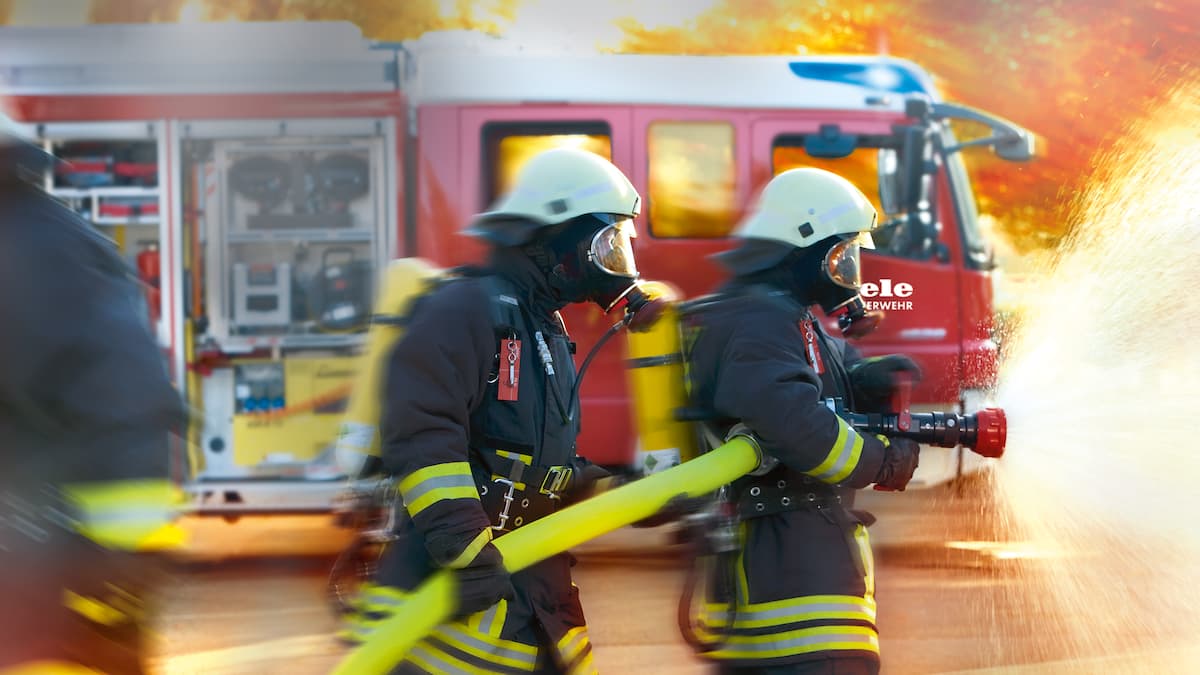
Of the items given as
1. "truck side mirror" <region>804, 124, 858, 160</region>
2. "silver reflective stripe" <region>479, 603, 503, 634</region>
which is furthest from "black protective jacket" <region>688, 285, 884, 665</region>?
"truck side mirror" <region>804, 124, 858, 160</region>

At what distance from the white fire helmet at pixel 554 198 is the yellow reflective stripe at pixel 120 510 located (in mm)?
1171

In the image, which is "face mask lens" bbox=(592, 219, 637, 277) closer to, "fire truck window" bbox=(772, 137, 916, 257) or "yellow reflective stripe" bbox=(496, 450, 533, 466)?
"yellow reflective stripe" bbox=(496, 450, 533, 466)

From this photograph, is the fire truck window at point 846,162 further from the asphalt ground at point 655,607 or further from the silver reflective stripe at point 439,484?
the silver reflective stripe at point 439,484

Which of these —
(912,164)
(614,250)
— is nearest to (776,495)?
(614,250)

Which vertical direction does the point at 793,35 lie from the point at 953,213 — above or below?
above

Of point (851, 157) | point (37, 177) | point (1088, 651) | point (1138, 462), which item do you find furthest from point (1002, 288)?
point (37, 177)

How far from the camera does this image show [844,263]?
331cm

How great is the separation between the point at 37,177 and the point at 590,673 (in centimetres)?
149

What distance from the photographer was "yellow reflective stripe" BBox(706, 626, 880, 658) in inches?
117

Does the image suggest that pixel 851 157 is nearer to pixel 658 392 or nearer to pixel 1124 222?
pixel 1124 222

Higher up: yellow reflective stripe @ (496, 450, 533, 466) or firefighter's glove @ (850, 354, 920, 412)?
firefighter's glove @ (850, 354, 920, 412)

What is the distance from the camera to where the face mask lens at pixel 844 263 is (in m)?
3.29

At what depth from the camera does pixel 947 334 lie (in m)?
7.93

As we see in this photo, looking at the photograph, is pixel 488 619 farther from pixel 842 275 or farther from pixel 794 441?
pixel 842 275
